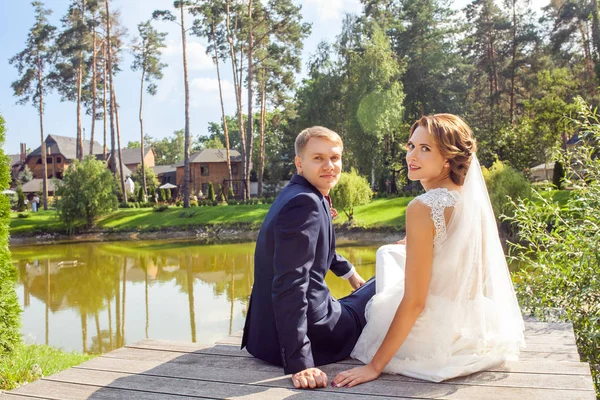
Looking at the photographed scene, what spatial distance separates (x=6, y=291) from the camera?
542 cm

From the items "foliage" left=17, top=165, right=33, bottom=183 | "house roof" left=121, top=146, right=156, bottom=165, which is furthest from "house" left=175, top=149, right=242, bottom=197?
"foliage" left=17, top=165, right=33, bottom=183

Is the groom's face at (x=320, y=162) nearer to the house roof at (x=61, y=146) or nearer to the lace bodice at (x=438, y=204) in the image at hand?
the lace bodice at (x=438, y=204)

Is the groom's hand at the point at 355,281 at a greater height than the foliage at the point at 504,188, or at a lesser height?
lesser

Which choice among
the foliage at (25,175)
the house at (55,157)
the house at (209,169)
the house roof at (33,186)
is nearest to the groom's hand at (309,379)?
the house at (209,169)

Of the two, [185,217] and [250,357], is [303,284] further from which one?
[185,217]

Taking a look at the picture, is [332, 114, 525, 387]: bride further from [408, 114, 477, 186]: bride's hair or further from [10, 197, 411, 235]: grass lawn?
[10, 197, 411, 235]: grass lawn

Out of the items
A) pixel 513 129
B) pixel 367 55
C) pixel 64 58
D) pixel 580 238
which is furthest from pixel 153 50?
pixel 580 238

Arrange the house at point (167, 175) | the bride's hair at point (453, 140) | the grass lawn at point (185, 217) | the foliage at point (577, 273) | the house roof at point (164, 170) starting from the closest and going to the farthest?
the bride's hair at point (453, 140), the foliage at point (577, 273), the grass lawn at point (185, 217), the house at point (167, 175), the house roof at point (164, 170)

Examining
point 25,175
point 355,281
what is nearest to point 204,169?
point 25,175

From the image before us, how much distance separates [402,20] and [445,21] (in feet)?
9.35

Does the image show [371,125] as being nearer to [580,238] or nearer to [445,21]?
[445,21]

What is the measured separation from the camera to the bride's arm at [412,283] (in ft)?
8.32

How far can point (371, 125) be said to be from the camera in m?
31.5

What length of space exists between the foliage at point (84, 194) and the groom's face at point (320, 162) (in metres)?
28.3
